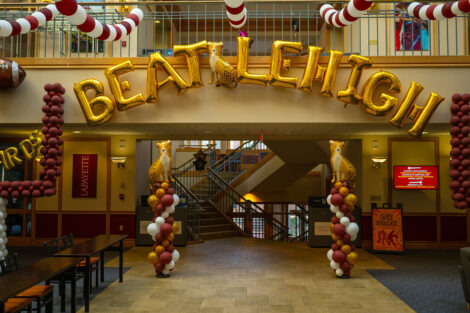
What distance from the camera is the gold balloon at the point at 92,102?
6.78 m

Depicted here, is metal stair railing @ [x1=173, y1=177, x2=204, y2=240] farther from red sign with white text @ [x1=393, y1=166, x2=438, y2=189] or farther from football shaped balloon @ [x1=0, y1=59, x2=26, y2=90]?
red sign with white text @ [x1=393, y1=166, x2=438, y2=189]

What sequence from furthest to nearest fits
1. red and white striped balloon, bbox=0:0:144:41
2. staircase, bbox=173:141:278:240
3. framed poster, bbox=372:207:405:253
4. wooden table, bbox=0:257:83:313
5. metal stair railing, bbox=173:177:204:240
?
staircase, bbox=173:141:278:240
metal stair railing, bbox=173:177:204:240
framed poster, bbox=372:207:405:253
red and white striped balloon, bbox=0:0:144:41
wooden table, bbox=0:257:83:313

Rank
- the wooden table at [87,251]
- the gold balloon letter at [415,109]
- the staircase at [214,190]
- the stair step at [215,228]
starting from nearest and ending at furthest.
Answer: the wooden table at [87,251] < the gold balloon letter at [415,109] < the stair step at [215,228] < the staircase at [214,190]

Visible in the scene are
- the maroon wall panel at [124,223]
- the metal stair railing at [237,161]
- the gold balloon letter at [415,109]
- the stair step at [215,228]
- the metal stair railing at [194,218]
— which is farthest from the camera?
the metal stair railing at [237,161]

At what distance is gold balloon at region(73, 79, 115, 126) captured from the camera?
267 inches

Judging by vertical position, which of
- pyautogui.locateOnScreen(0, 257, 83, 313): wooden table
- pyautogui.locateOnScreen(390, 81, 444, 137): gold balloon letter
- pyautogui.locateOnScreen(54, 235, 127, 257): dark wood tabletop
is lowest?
pyautogui.locateOnScreen(0, 257, 83, 313): wooden table

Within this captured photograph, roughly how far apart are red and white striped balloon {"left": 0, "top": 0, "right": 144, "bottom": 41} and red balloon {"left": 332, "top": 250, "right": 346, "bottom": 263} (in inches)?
199

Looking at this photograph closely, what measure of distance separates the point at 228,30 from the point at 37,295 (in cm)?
1071

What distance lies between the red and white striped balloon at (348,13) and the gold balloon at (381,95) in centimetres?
101

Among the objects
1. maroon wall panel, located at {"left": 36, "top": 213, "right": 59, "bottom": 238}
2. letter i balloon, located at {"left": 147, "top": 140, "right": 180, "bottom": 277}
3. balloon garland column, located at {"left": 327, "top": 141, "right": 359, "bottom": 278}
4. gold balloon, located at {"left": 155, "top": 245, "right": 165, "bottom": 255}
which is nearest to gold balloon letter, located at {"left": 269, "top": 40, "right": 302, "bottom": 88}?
balloon garland column, located at {"left": 327, "top": 141, "right": 359, "bottom": 278}

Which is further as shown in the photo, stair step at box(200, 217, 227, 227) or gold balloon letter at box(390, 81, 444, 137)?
stair step at box(200, 217, 227, 227)

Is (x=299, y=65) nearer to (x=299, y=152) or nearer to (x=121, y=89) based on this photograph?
(x=121, y=89)

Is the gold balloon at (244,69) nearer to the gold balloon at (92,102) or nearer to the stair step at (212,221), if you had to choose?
the gold balloon at (92,102)

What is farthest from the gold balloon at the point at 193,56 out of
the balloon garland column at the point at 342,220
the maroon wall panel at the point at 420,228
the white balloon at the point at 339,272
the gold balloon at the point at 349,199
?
the maroon wall panel at the point at 420,228
